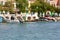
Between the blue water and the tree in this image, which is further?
the tree

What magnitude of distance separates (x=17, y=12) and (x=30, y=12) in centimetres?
283

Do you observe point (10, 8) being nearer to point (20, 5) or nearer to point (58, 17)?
point (20, 5)

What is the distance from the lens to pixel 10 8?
85.8 metres

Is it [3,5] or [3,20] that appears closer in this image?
[3,20]

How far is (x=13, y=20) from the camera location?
82.9 m

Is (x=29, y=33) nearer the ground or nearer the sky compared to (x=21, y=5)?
nearer the sky


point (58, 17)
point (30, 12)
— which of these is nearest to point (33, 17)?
point (30, 12)

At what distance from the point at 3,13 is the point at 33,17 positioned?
655 cm

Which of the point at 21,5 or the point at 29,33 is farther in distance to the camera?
the point at 21,5

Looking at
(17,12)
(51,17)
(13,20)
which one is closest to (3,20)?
(13,20)

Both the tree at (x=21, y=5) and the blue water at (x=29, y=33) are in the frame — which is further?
the tree at (x=21, y=5)

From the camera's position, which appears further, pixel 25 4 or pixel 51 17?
pixel 51 17

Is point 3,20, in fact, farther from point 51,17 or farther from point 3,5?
point 51,17

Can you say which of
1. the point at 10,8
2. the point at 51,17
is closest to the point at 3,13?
the point at 10,8
